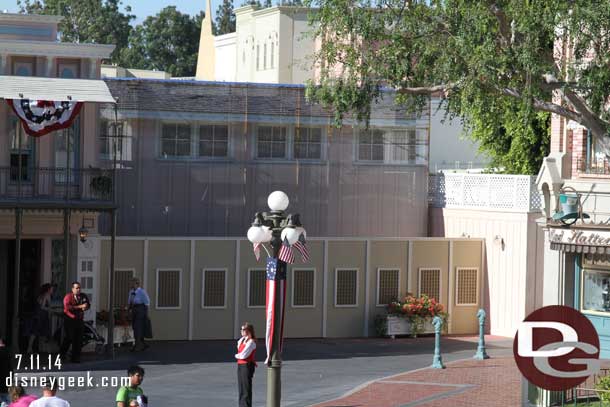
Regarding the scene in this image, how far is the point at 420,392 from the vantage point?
22.0 metres

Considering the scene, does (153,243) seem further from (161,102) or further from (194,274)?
(161,102)

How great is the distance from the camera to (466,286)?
1236 inches

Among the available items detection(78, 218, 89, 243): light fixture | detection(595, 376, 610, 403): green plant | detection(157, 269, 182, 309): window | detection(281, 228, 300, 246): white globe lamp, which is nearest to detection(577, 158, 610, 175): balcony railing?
detection(595, 376, 610, 403): green plant

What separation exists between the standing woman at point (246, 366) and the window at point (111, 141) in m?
10.9

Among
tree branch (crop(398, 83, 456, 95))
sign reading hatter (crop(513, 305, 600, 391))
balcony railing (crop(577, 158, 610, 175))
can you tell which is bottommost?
sign reading hatter (crop(513, 305, 600, 391))

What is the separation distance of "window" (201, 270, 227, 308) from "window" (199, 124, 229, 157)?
323 centimetres

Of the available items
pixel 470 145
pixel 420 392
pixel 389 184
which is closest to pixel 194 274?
pixel 389 184

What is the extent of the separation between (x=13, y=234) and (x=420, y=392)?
962 cm

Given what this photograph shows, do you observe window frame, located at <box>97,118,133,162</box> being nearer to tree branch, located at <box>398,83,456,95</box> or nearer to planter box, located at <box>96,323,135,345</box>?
planter box, located at <box>96,323,135,345</box>

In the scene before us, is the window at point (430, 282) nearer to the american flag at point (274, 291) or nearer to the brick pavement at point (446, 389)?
the brick pavement at point (446, 389)

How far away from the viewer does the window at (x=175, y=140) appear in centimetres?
3030

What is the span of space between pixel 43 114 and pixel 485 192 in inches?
468

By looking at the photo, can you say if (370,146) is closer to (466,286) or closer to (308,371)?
(466,286)

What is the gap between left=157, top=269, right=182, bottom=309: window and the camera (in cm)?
2861
